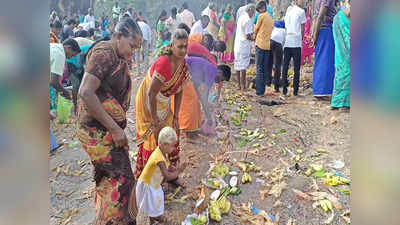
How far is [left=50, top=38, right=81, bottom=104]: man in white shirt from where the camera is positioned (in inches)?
95.3

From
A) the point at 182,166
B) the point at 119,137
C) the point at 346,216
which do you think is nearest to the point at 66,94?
the point at 119,137

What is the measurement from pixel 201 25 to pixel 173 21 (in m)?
0.28

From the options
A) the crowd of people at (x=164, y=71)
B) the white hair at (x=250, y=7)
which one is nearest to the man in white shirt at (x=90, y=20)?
the crowd of people at (x=164, y=71)

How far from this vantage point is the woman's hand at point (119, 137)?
8.06 feet

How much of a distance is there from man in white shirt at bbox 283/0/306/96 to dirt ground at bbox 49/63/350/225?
15 centimetres

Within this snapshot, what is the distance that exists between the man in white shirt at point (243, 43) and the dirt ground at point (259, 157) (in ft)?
0.57

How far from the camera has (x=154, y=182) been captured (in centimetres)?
260

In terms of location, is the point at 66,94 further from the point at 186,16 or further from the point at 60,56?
the point at 186,16

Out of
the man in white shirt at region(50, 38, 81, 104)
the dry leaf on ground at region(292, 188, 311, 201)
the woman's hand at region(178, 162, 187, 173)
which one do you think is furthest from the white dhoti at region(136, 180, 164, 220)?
the dry leaf on ground at region(292, 188, 311, 201)

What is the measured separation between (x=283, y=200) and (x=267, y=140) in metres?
0.51

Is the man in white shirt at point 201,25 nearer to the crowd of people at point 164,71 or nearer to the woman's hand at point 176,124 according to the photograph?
the crowd of people at point 164,71
